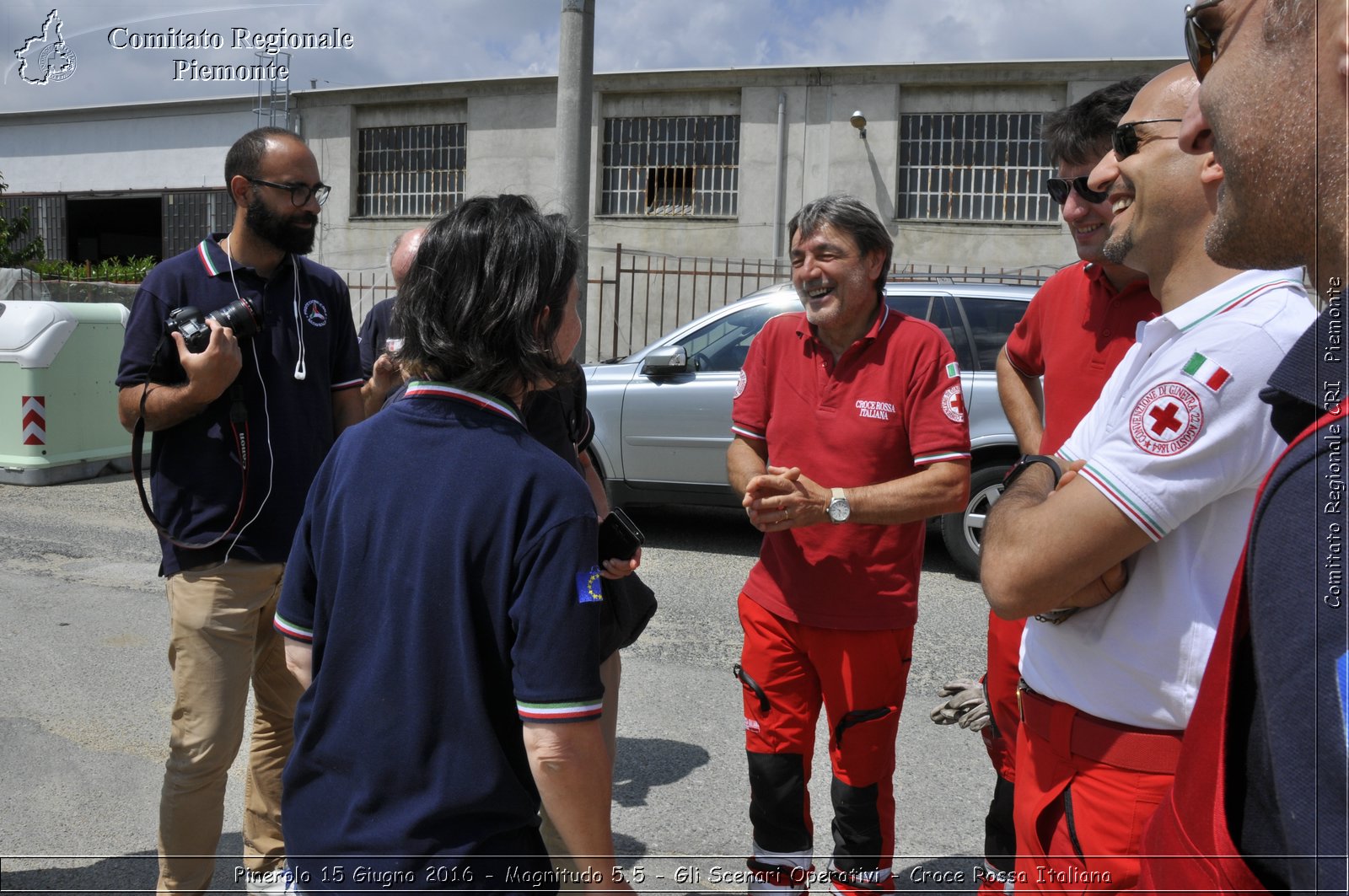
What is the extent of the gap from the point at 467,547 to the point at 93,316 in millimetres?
10017

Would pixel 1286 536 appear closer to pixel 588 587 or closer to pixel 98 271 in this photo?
pixel 588 587

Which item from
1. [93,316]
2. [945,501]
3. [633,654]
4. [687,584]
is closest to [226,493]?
[945,501]

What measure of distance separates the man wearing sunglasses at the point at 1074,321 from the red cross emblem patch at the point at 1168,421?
1152 mm

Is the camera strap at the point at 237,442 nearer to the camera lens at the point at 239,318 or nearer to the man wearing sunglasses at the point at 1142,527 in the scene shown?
the camera lens at the point at 239,318

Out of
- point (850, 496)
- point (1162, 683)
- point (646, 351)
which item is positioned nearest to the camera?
point (1162, 683)

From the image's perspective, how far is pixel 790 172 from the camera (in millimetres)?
17656

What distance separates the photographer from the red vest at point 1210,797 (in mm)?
1049

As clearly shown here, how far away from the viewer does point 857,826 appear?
296cm

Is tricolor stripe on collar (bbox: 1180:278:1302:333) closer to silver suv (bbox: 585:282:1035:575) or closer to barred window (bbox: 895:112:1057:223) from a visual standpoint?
silver suv (bbox: 585:282:1035:575)

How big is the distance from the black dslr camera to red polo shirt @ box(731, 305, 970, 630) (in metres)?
1.55

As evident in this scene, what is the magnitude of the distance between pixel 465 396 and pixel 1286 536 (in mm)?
1208

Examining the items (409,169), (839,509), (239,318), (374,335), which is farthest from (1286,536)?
(409,169)

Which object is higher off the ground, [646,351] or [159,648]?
[646,351]

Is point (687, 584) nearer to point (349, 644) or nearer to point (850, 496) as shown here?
point (850, 496)
